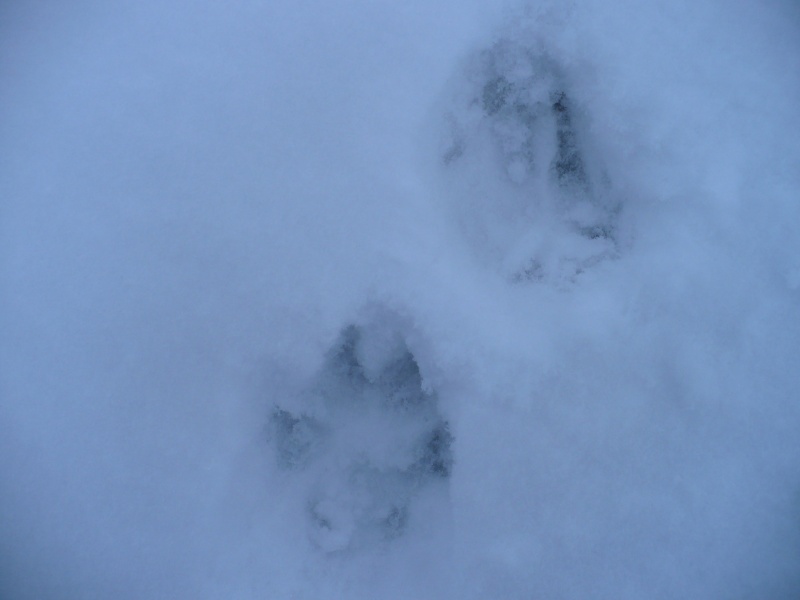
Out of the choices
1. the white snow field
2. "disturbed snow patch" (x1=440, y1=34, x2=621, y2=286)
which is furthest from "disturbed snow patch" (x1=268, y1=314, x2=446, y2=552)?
"disturbed snow patch" (x1=440, y1=34, x2=621, y2=286)

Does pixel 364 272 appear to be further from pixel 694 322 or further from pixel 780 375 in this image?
pixel 780 375

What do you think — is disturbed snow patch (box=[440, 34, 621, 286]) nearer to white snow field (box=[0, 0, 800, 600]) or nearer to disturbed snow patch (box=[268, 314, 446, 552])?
white snow field (box=[0, 0, 800, 600])

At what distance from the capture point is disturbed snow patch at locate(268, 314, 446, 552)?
1.02 metres

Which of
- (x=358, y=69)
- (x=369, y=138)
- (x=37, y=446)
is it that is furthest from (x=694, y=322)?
(x=37, y=446)

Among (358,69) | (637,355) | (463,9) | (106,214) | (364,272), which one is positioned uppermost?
(463,9)

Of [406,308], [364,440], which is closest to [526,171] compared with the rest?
[406,308]

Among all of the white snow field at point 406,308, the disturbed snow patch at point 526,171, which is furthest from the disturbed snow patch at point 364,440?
the disturbed snow patch at point 526,171

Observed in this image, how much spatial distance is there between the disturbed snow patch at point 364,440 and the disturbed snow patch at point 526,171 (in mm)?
344

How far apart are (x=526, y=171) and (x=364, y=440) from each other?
2.41ft

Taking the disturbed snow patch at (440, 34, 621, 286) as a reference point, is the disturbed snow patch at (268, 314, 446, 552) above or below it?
below

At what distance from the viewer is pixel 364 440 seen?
1060 millimetres

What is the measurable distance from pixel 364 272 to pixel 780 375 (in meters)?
0.93

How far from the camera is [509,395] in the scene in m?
0.99

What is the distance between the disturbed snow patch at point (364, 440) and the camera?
1.02m
